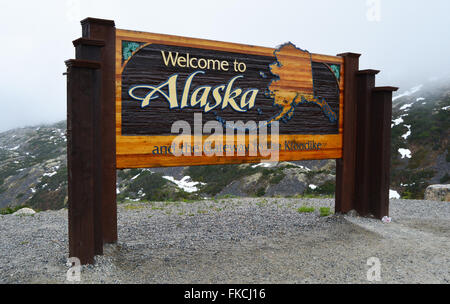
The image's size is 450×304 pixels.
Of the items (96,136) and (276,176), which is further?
(276,176)

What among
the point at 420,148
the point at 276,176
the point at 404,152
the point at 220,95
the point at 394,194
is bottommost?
the point at 394,194

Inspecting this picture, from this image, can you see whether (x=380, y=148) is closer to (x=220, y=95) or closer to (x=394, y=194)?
(x=220, y=95)

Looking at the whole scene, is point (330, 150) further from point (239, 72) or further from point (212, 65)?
point (212, 65)

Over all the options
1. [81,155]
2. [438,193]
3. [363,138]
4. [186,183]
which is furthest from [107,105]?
[186,183]

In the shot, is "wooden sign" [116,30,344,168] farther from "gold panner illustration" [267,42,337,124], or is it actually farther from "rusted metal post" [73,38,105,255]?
"rusted metal post" [73,38,105,255]

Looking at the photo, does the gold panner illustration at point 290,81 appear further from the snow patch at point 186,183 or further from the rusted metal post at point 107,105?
the snow patch at point 186,183

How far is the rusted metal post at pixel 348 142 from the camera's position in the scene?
8.69 metres

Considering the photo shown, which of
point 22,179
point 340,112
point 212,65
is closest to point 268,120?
point 212,65

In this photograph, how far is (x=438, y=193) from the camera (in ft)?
43.0

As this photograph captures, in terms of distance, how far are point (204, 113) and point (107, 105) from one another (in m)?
1.79

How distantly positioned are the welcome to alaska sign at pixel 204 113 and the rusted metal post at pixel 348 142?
25 mm

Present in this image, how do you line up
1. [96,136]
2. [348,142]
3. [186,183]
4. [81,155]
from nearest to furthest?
[81,155]
[96,136]
[348,142]
[186,183]

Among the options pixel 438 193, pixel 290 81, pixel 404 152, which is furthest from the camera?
pixel 404 152

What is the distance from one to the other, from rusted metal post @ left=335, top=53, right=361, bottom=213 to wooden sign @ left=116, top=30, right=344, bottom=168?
164mm
